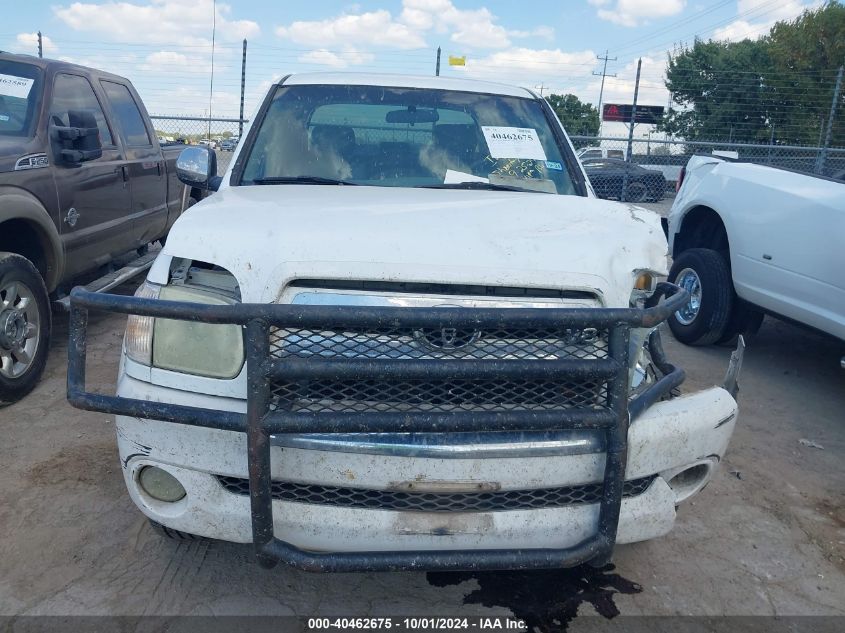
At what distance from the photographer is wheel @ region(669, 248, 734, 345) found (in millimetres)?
5598

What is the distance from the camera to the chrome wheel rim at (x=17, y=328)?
13.4ft

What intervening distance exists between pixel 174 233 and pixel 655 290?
1669mm

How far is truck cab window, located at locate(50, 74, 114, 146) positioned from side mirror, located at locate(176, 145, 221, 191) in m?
1.51

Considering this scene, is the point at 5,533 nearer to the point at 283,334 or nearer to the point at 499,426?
the point at 283,334

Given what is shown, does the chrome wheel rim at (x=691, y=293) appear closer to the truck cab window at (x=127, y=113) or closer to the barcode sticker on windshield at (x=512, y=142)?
the barcode sticker on windshield at (x=512, y=142)

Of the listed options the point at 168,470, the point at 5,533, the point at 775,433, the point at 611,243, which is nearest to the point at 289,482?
the point at 168,470

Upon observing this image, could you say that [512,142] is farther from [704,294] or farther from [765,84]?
[765,84]

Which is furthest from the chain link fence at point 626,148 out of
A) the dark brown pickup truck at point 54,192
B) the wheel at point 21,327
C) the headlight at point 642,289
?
the headlight at point 642,289

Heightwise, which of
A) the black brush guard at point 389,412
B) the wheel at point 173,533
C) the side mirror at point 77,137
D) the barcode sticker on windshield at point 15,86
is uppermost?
the barcode sticker on windshield at point 15,86

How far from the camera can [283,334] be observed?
7.13ft

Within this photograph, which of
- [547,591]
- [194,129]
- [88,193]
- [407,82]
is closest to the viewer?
[547,591]

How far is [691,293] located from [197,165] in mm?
3999

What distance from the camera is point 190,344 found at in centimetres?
228

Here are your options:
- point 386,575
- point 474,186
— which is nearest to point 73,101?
point 474,186
